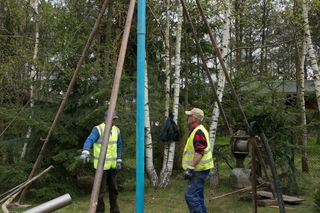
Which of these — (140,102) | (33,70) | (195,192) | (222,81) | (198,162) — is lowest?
(195,192)

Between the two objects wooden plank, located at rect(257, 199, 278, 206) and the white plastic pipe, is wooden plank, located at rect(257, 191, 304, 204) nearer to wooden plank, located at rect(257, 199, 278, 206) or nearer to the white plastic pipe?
wooden plank, located at rect(257, 199, 278, 206)

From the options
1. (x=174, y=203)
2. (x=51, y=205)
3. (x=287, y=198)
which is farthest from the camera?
(x=174, y=203)

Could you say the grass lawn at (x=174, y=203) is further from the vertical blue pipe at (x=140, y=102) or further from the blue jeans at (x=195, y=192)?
the vertical blue pipe at (x=140, y=102)

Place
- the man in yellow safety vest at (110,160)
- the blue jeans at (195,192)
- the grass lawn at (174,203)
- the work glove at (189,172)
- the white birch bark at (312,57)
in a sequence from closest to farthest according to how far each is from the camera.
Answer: the work glove at (189,172), the blue jeans at (195,192), the man in yellow safety vest at (110,160), the grass lawn at (174,203), the white birch bark at (312,57)

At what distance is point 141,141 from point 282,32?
13.6 metres

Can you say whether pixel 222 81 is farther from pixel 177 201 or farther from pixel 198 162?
pixel 198 162

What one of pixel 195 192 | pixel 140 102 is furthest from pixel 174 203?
pixel 140 102

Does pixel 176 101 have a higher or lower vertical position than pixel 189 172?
higher

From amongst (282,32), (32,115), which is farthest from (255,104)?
(282,32)

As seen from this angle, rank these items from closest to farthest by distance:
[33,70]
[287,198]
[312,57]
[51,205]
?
[51,205], [287,198], [312,57], [33,70]

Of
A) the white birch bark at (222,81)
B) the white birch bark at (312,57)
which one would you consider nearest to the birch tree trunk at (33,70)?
the white birch bark at (222,81)

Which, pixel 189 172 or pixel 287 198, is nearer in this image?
pixel 189 172

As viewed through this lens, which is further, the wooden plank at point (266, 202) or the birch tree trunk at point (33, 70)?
the birch tree trunk at point (33, 70)

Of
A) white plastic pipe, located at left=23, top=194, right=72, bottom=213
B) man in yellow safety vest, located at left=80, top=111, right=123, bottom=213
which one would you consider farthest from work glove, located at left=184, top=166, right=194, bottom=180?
white plastic pipe, located at left=23, top=194, right=72, bottom=213
